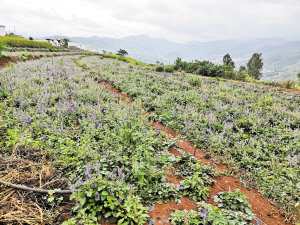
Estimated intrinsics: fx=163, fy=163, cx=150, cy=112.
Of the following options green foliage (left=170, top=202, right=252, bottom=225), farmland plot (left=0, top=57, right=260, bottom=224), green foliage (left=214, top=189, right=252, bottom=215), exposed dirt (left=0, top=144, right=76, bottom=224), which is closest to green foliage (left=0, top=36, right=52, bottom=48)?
farmland plot (left=0, top=57, right=260, bottom=224)

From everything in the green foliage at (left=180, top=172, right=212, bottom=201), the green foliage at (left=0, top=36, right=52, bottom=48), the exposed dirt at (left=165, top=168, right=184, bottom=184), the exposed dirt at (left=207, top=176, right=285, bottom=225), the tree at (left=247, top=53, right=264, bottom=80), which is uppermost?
the tree at (left=247, top=53, right=264, bottom=80)

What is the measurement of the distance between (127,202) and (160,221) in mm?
631

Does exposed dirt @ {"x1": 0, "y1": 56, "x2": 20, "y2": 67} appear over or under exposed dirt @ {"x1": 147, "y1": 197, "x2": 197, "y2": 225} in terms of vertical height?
over

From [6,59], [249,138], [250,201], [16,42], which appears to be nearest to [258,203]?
[250,201]

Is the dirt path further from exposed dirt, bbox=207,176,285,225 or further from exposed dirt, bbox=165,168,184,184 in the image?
exposed dirt, bbox=165,168,184,184

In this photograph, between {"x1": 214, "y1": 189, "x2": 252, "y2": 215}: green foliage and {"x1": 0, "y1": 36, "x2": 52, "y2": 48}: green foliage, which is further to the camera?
{"x1": 0, "y1": 36, "x2": 52, "y2": 48}: green foliage

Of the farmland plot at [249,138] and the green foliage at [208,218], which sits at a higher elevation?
the farmland plot at [249,138]

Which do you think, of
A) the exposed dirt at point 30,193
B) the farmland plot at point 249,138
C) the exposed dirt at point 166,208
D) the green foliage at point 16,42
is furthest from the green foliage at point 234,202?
the green foliage at point 16,42

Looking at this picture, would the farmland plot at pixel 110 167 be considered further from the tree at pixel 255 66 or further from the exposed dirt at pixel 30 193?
the tree at pixel 255 66

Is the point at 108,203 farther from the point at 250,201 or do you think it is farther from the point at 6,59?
the point at 6,59

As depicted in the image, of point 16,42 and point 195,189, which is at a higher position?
point 16,42

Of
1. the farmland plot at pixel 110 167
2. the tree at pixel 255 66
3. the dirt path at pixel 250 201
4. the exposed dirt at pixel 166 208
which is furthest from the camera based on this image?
the tree at pixel 255 66

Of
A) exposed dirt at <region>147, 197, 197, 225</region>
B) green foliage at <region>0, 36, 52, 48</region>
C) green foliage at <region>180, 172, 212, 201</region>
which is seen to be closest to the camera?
exposed dirt at <region>147, 197, 197, 225</region>

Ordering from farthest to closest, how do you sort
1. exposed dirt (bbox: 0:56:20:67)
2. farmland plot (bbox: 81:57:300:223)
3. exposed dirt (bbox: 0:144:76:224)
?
exposed dirt (bbox: 0:56:20:67), farmland plot (bbox: 81:57:300:223), exposed dirt (bbox: 0:144:76:224)
